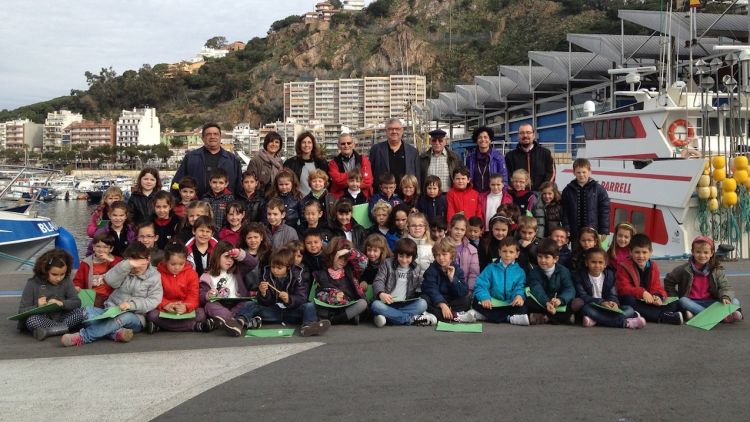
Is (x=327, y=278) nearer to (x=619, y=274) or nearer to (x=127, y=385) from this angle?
(x=127, y=385)

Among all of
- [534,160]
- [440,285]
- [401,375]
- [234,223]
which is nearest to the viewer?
[401,375]

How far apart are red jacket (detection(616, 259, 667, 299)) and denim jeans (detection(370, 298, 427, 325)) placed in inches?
Result: 77.3

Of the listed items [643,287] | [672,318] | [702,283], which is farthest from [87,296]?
[702,283]

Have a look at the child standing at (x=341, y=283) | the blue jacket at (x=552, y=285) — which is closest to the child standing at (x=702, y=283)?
the blue jacket at (x=552, y=285)

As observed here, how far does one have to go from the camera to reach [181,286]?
6.24m

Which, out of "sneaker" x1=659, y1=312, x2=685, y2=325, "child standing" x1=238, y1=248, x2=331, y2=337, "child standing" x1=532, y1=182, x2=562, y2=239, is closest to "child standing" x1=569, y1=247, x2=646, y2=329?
"sneaker" x1=659, y1=312, x2=685, y2=325

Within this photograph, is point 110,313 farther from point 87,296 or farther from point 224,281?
point 224,281

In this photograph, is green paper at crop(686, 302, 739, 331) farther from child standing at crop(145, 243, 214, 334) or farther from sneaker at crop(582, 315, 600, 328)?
child standing at crop(145, 243, 214, 334)

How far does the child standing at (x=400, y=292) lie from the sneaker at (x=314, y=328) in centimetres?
60

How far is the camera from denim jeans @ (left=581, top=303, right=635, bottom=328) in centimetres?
621

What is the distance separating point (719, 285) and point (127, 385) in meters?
5.37

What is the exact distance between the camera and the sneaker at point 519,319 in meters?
6.34

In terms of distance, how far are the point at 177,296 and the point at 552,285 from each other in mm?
3600

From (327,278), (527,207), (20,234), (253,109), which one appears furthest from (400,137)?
(253,109)
